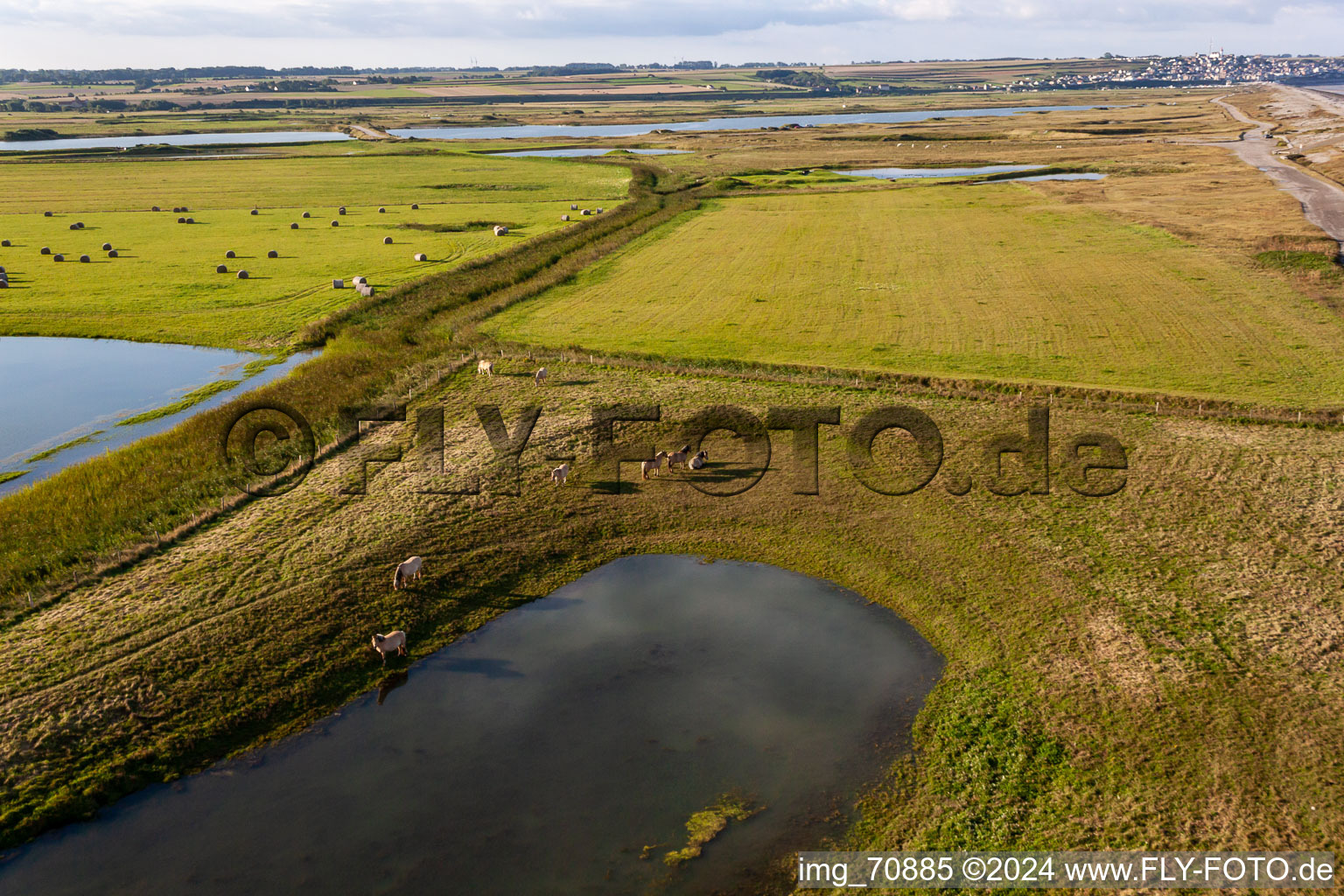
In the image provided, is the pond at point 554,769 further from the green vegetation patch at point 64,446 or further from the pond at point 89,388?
the green vegetation patch at point 64,446

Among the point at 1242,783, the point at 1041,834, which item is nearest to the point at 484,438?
the point at 1041,834

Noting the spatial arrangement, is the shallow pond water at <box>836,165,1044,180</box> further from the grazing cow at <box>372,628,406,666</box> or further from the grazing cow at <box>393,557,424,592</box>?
the grazing cow at <box>372,628,406,666</box>

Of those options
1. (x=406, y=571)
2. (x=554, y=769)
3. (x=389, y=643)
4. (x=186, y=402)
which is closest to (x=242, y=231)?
(x=186, y=402)

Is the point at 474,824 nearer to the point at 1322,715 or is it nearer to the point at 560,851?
the point at 560,851

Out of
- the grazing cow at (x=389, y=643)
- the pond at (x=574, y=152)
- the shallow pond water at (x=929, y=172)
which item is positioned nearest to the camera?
the grazing cow at (x=389, y=643)

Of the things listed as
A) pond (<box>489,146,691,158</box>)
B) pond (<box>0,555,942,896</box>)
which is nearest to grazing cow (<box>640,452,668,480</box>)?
pond (<box>0,555,942,896</box>)

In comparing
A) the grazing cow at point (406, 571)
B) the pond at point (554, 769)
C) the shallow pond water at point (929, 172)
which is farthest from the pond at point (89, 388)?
the shallow pond water at point (929, 172)
